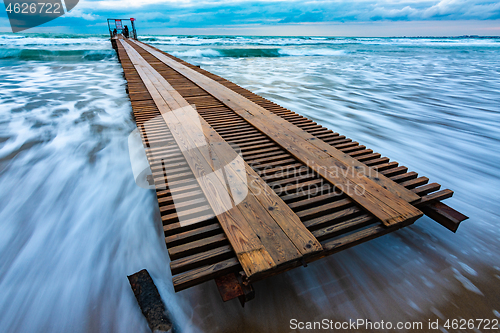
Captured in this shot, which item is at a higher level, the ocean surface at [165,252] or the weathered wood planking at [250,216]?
the weathered wood planking at [250,216]

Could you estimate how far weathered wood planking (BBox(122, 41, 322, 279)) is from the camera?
5.08 ft

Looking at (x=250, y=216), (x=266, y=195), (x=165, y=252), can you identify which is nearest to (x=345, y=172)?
(x=266, y=195)

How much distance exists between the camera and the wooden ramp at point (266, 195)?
5.27 ft

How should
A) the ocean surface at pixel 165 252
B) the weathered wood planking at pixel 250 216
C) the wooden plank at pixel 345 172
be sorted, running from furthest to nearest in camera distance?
the wooden plank at pixel 345 172, the ocean surface at pixel 165 252, the weathered wood planking at pixel 250 216

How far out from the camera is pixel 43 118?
5.64 metres

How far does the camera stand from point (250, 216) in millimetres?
1833

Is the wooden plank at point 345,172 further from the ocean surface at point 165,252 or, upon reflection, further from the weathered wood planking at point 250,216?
the weathered wood planking at point 250,216

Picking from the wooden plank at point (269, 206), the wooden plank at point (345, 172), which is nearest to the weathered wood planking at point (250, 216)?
the wooden plank at point (269, 206)

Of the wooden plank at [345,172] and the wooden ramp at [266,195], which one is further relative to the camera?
the wooden plank at [345,172]

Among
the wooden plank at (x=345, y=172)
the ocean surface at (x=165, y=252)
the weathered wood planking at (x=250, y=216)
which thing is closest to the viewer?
the weathered wood planking at (x=250, y=216)

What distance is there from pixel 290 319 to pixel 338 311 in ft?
1.12

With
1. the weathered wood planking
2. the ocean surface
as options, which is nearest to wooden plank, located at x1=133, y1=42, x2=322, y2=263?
the weathered wood planking

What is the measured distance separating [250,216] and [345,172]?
3.70 feet

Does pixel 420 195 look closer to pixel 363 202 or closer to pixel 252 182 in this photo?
pixel 363 202
